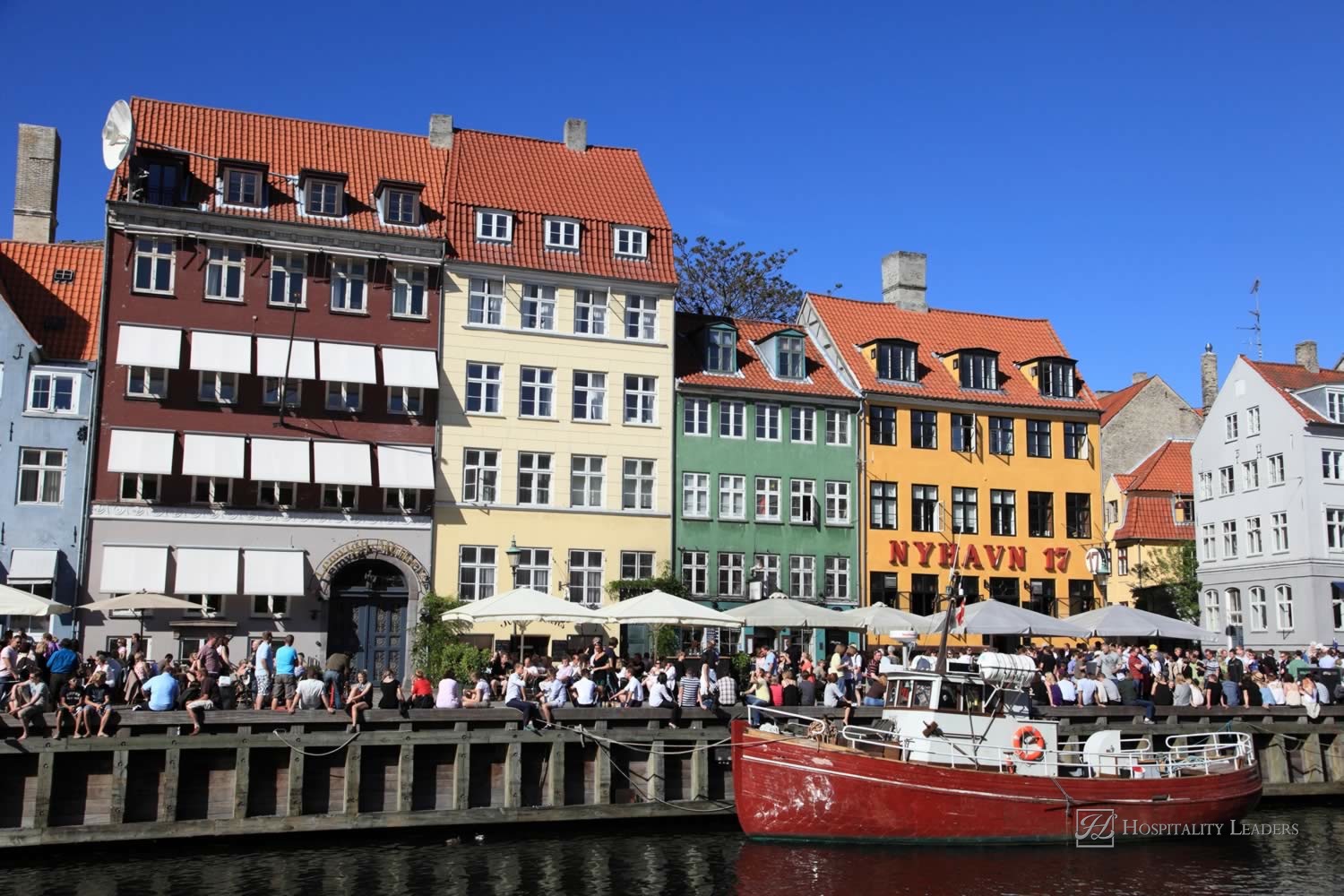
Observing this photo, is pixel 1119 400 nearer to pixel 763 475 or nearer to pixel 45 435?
pixel 763 475

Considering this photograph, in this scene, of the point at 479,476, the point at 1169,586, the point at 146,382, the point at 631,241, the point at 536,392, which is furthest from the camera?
the point at 1169,586

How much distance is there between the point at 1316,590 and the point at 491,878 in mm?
38529

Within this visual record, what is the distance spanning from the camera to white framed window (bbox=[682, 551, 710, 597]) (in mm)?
44750

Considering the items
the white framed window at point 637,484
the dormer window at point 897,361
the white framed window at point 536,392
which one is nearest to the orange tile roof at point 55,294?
the white framed window at point 536,392

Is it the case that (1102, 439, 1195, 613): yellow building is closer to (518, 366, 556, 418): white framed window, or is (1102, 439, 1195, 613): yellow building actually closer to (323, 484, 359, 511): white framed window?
(518, 366, 556, 418): white framed window

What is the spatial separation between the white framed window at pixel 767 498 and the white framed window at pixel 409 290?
12503 millimetres

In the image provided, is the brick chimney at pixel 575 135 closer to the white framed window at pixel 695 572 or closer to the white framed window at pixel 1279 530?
the white framed window at pixel 695 572

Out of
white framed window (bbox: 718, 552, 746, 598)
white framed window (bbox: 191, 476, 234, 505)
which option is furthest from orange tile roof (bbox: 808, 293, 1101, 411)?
white framed window (bbox: 191, 476, 234, 505)

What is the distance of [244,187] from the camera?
41.1 m

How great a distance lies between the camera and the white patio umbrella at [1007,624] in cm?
3506

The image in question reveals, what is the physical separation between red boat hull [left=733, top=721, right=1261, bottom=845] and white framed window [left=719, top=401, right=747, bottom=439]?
71.9ft

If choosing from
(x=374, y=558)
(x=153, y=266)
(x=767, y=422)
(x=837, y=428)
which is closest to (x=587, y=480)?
(x=767, y=422)

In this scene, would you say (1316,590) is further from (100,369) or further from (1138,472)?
(100,369)

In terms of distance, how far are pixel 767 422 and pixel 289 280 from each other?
642 inches
